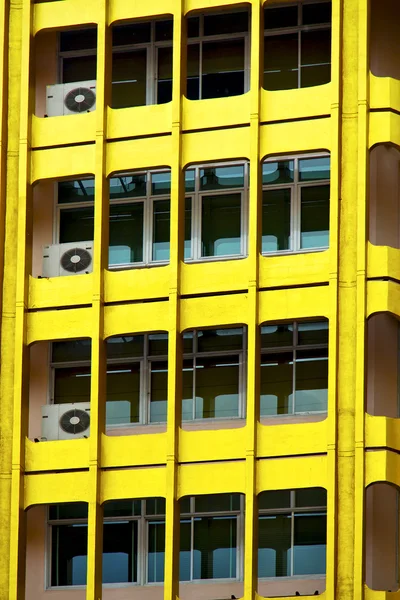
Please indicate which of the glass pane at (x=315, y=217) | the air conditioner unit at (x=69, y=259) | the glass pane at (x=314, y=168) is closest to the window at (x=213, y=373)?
the glass pane at (x=315, y=217)

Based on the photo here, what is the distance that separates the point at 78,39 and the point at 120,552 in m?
11.1

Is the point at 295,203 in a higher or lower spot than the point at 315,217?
higher

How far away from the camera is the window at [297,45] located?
155 feet

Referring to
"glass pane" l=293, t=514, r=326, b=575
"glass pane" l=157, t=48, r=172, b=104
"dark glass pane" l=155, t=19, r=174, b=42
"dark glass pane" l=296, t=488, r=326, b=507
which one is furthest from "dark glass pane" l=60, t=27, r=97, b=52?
"glass pane" l=293, t=514, r=326, b=575

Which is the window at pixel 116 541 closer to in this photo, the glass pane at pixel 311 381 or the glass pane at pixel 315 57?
the glass pane at pixel 311 381

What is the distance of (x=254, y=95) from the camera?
4559 cm

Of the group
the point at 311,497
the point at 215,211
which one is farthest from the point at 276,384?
the point at 215,211

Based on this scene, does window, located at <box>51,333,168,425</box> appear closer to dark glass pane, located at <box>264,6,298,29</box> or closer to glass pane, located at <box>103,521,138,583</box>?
glass pane, located at <box>103,521,138,583</box>

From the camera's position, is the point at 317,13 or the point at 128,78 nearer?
the point at 317,13

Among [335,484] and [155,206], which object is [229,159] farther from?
[335,484]

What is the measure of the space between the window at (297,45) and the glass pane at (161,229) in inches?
133

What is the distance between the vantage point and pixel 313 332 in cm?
4603

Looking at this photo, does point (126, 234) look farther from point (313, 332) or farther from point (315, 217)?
point (313, 332)

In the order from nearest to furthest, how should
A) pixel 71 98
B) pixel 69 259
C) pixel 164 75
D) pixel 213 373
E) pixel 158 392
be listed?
pixel 213 373
pixel 158 392
pixel 69 259
pixel 71 98
pixel 164 75
